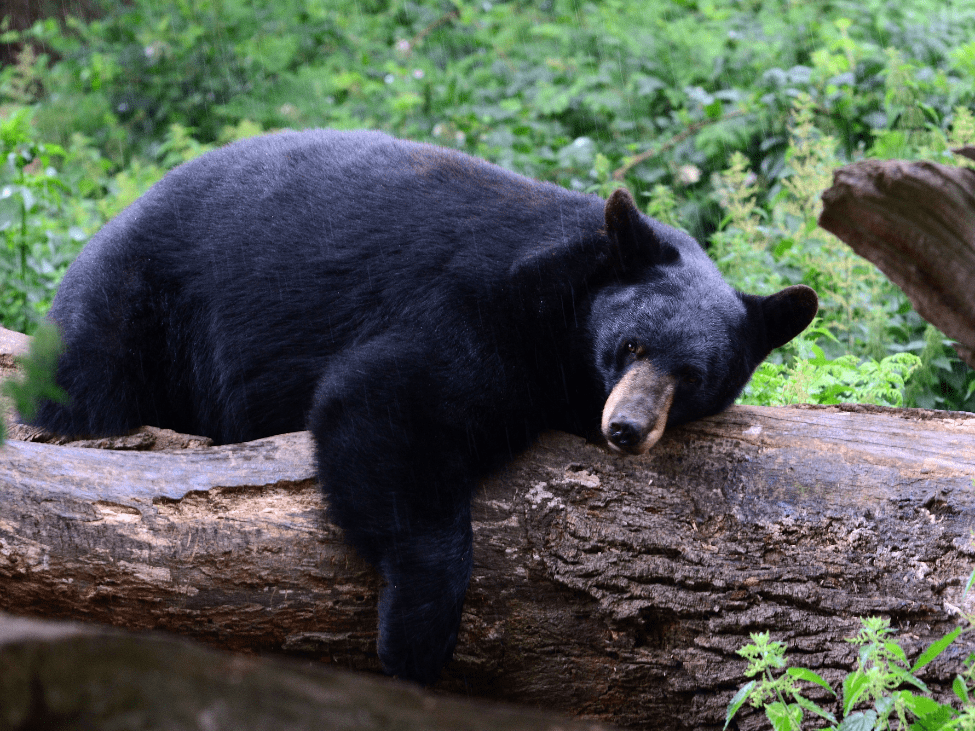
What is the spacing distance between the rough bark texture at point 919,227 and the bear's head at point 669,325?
0.56 metres

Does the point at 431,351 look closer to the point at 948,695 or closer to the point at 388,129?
the point at 948,695

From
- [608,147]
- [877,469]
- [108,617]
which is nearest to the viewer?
[108,617]

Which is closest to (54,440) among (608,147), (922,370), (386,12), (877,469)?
(877,469)

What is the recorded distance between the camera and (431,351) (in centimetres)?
327

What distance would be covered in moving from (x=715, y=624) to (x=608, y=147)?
598 cm

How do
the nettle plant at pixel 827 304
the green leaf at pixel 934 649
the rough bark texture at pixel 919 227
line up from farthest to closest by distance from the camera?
the nettle plant at pixel 827 304
the rough bark texture at pixel 919 227
the green leaf at pixel 934 649

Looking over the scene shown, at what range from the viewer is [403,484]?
9.99 ft

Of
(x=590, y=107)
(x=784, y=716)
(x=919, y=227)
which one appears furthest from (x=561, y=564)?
(x=590, y=107)

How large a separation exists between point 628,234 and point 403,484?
4.26 feet

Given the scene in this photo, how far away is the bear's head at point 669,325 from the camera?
329 cm

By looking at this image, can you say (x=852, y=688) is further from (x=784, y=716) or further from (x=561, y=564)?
(x=561, y=564)

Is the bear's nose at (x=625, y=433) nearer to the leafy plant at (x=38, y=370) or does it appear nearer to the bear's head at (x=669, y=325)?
the bear's head at (x=669, y=325)

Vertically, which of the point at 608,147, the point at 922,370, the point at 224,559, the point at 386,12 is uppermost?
the point at 386,12

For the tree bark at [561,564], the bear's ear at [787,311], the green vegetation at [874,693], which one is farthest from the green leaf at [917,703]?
the bear's ear at [787,311]
